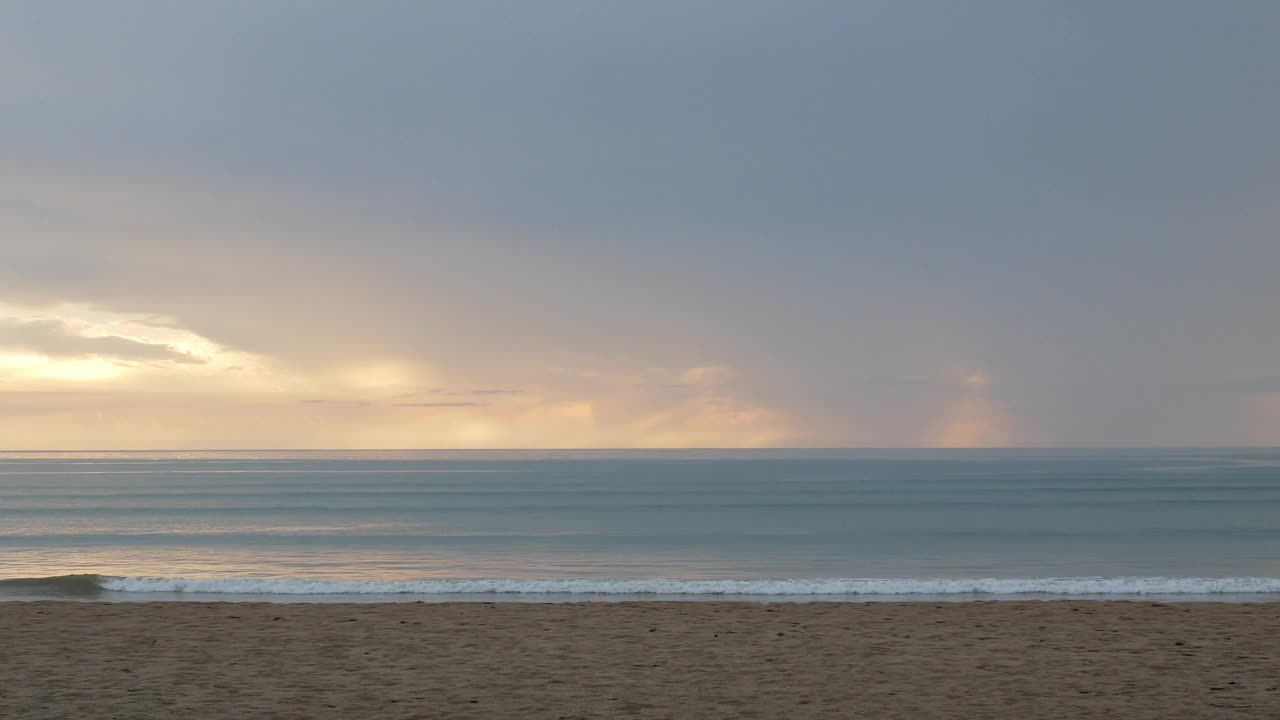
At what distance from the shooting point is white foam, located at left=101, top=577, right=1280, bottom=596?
68.7ft

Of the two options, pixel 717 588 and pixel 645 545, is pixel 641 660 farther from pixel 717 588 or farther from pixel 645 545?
pixel 645 545

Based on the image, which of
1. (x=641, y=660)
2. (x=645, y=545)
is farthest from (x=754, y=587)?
(x=645, y=545)

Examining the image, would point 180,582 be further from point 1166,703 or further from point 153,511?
point 153,511

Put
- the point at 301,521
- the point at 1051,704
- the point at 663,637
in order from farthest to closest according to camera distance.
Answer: the point at 301,521 < the point at 663,637 < the point at 1051,704

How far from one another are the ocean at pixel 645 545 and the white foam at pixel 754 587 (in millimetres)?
58

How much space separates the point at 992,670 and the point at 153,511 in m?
56.2

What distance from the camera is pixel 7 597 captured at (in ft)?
70.2

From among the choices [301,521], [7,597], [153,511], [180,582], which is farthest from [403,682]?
[153,511]

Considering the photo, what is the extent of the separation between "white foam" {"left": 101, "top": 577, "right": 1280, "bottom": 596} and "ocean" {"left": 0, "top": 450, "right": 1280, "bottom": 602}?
6 centimetres

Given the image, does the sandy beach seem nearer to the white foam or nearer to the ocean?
the white foam

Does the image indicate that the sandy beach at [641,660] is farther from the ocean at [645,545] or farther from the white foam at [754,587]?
the ocean at [645,545]

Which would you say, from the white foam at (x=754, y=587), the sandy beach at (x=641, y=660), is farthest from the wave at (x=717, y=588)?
the sandy beach at (x=641, y=660)

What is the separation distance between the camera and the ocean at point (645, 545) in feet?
70.6

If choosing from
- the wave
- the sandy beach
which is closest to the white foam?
the wave
